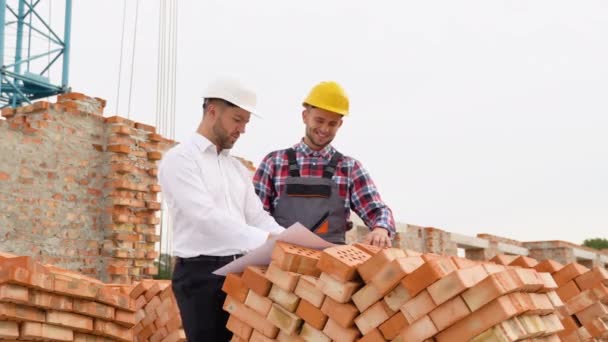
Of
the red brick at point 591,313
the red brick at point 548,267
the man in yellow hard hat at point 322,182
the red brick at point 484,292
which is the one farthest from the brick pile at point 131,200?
the red brick at point 484,292

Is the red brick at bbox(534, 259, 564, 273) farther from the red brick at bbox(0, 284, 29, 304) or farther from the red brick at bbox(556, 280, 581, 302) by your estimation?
the red brick at bbox(0, 284, 29, 304)

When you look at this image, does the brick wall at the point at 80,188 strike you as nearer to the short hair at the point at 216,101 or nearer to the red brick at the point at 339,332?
the short hair at the point at 216,101

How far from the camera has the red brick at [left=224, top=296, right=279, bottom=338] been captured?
2.45 m

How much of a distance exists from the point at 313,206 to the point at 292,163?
257 millimetres

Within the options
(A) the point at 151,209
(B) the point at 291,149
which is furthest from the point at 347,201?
(A) the point at 151,209

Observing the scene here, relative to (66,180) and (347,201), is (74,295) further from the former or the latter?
(66,180)

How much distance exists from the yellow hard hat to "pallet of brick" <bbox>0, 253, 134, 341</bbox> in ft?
4.54

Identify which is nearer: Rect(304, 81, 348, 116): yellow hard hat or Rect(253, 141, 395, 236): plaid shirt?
Rect(304, 81, 348, 116): yellow hard hat

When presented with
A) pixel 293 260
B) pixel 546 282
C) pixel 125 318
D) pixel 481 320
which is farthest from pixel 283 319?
pixel 125 318

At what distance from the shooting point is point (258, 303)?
8.15ft

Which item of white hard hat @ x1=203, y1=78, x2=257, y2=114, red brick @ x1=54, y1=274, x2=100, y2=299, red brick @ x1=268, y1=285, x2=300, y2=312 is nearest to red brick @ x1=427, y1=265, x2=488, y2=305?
red brick @ x1=268, y1=285, x2=300, y2=312

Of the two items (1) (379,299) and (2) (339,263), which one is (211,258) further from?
(1) (379,299)

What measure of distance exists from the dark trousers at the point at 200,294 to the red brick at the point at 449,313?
0.85 meters

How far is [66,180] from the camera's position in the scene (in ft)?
24.4
